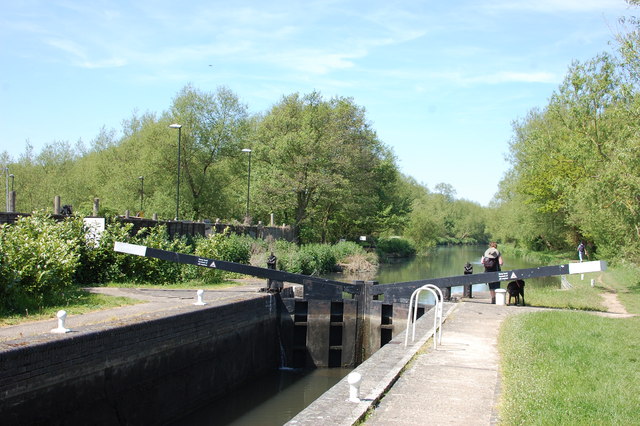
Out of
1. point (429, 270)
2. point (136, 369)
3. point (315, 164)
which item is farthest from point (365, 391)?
point (429, 270)

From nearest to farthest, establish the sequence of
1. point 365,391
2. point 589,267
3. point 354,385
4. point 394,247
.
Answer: point 354,385 < point 365,391 < point 589,267 < point 394,247

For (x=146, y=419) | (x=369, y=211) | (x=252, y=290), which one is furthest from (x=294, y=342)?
(x=369, y=211)

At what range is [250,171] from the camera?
1937 inches

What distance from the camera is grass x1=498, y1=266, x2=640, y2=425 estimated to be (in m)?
6.79

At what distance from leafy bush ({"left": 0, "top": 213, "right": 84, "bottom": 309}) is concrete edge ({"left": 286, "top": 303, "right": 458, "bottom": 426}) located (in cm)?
710

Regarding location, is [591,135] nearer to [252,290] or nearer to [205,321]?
[252,290]

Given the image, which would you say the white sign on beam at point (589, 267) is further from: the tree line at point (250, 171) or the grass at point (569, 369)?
the tree line at point (250, 171)

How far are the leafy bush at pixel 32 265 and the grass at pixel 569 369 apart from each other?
9.06 m

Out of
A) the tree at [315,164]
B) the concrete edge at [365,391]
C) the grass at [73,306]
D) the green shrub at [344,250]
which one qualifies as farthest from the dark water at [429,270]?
the concrete edge at [365,391]

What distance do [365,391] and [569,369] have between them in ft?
10.6

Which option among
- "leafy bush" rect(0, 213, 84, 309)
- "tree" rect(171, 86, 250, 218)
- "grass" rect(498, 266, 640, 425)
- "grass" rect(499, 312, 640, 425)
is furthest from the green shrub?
"grass" rect(499, 312, 640, 425)

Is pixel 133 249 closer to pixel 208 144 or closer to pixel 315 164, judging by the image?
pixel 315 164

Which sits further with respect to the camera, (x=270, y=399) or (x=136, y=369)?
(x=270, y=399)

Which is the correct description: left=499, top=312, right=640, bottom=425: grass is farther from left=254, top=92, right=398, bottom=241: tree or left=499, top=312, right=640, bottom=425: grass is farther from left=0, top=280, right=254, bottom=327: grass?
left=254, top=92, right=398, bottom=241: tree
